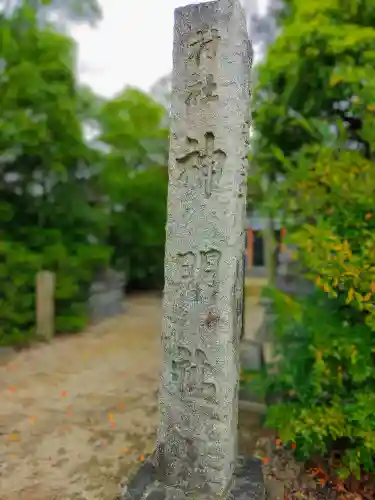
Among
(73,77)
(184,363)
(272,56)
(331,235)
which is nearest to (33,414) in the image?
(184,363)

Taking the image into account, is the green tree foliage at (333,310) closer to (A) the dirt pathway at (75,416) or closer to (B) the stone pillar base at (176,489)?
(B) the stone pillar base at (176,489)

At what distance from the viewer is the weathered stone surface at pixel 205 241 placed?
2.54 meters

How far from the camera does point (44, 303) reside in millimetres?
7508

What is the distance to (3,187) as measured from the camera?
7.71 m

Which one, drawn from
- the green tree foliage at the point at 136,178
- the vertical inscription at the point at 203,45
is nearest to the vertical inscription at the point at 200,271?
the vertical inscription at the point at 203,45

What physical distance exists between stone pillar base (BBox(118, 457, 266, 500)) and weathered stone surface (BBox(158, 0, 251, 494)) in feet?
0.18

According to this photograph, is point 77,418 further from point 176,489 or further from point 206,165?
point 206,165

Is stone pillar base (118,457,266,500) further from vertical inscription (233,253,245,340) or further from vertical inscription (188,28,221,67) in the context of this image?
vertical inscription (188,28,221,67)

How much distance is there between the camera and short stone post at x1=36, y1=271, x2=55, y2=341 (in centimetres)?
745

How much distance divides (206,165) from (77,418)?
3.23m

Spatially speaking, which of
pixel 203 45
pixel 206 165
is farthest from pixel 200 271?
pixel 203 45

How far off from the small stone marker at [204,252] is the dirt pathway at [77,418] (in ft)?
3.53

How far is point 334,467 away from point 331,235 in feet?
5.61

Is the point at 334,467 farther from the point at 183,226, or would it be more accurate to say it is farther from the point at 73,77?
the point at 73,77
